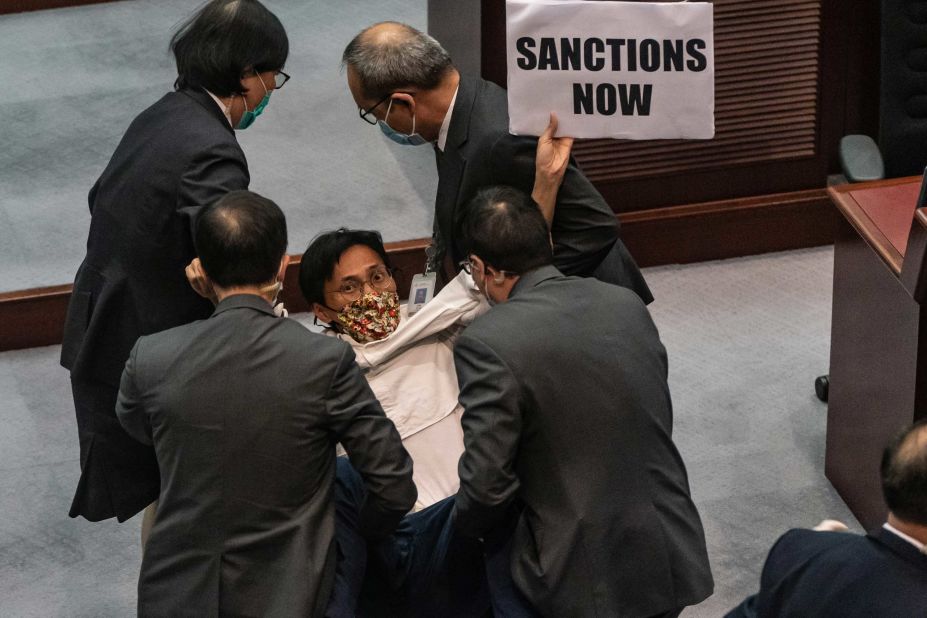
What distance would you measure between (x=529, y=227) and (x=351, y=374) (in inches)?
18.2

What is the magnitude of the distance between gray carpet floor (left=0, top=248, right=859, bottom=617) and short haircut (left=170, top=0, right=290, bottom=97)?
1.41 m

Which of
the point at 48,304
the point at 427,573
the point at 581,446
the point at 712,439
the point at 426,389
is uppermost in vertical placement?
the point at 581,446

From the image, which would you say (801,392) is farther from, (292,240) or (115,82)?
(115,82)

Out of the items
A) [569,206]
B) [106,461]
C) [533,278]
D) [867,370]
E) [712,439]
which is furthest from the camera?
[712,439]

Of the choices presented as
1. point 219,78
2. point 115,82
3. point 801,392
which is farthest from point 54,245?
point 801,392

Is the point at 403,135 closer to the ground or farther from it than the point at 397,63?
closer to the ground

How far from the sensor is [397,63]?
3041mm

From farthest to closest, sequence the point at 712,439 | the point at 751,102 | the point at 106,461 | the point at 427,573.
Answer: the point at 751,102, the point at 712,439, the point at 106,461, the point at 427,573

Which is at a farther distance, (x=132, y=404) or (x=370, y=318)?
(x=370, y=318)

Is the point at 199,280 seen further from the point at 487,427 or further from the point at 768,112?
the point at 768,112

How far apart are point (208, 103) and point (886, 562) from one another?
1.79 meters

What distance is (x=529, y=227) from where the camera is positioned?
2727mm

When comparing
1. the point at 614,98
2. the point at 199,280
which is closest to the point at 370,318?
the point at 199,280

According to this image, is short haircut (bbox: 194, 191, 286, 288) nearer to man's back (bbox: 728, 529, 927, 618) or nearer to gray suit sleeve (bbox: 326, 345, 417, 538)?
gray suit sleeve (bbox: 326, 345, 417, 538)
